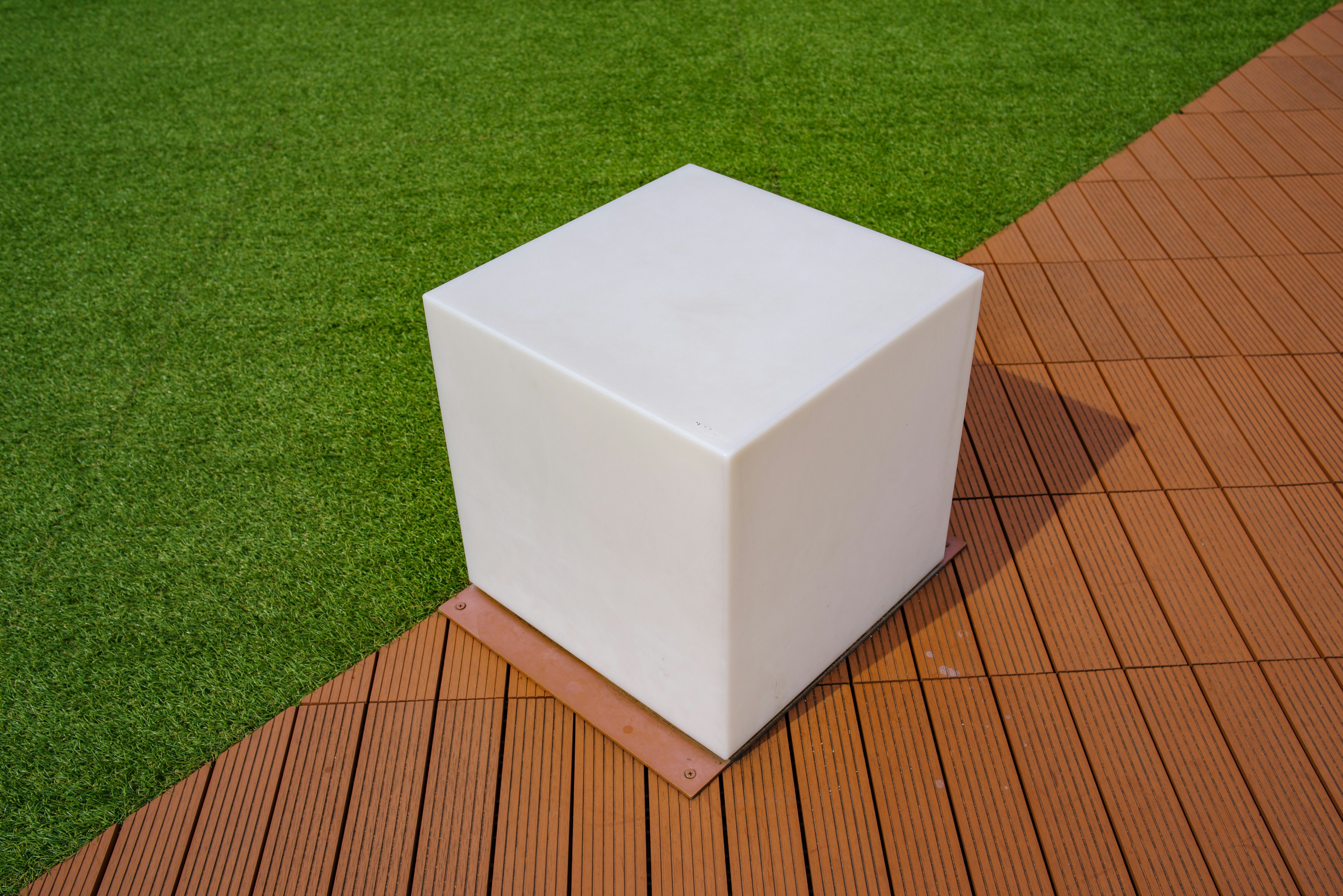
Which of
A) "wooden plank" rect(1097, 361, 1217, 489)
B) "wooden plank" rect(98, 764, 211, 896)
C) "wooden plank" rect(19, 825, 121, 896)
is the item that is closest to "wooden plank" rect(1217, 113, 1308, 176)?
"wooden plank" rect(1097, 361, 1217, 489)

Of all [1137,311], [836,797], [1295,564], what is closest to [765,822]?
[836,797]

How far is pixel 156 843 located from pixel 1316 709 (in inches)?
90.4

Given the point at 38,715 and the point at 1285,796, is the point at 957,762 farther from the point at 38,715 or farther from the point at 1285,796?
the point at 38,715

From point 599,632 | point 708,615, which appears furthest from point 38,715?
point 708,615

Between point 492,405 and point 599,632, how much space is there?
517 millimetres

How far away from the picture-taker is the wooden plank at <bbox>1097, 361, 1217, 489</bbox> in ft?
8.73

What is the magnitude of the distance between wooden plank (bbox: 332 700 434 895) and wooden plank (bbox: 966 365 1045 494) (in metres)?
1.54

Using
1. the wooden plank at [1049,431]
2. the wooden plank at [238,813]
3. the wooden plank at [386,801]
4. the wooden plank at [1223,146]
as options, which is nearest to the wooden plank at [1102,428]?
the wooden plank at [1049,431]

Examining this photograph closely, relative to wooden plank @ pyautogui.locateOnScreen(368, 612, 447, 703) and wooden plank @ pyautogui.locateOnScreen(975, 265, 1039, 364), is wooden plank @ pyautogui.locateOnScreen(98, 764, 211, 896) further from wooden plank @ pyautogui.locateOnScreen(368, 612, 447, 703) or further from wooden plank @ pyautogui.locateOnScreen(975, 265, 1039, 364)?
wooden plank @ pyautogui.locateOnScreen(975, 265, 1039, 364)

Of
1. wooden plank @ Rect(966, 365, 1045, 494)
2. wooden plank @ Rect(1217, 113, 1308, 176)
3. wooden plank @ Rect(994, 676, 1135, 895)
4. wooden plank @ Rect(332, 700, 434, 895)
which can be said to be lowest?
wooden plank @ Rect(966, 365, 1045, 494)

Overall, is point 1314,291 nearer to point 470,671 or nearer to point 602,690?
point 602,690

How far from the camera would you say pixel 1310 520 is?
252cm

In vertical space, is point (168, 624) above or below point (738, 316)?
below

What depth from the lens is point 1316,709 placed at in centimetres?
208
